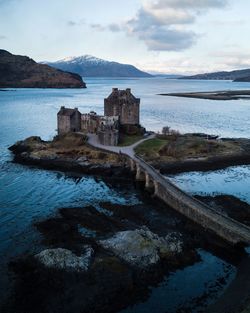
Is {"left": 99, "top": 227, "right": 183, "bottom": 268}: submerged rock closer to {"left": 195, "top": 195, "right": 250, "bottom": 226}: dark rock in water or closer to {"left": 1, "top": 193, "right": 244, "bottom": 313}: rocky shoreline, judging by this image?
{"left": 1, "top": 193, "right": 244, "bottom": 313}: rocky shoreline

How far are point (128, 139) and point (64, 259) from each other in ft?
139

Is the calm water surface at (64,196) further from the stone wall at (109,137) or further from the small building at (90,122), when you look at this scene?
the small building at (90,122)

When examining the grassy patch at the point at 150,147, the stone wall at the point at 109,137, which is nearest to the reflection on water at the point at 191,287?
the grassy patch at the point at 150,147

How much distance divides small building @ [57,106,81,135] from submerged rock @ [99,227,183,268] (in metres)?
41.9

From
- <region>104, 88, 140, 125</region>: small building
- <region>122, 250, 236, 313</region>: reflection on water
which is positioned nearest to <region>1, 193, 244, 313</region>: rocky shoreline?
<region>122, 250, 236, 313</region>: reflection on water

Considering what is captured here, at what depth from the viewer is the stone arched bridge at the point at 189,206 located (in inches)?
1313

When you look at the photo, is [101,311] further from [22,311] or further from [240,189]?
[240,189]

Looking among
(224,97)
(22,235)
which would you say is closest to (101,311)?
(22,235)

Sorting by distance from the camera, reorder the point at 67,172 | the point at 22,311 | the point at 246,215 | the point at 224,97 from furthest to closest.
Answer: the point at 224,97 < the point at 67,172 < the point at 246,215 < the point at 22,311

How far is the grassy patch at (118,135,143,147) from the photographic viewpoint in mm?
66037

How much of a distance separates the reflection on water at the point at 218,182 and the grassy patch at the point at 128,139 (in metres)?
13.8

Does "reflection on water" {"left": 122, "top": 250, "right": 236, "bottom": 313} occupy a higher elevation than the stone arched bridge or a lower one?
lower

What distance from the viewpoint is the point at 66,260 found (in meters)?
28.3

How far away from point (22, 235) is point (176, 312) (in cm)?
1549
